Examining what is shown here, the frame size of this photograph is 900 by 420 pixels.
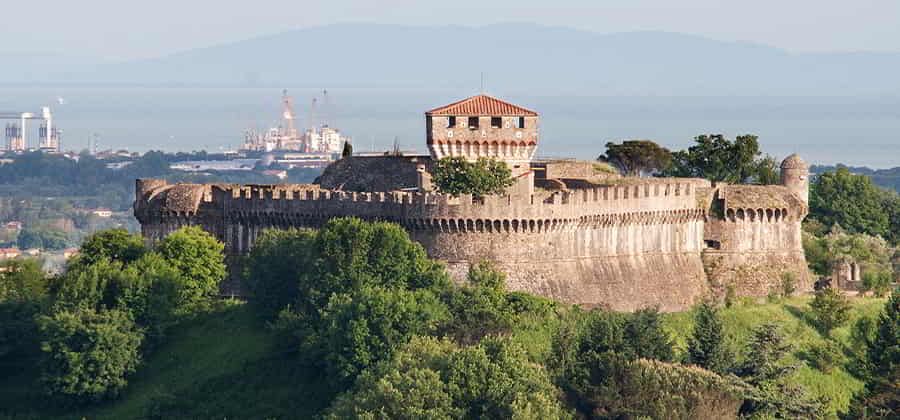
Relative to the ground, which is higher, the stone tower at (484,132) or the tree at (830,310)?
the stone tower at (484,132)

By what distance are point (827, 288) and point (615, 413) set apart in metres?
21.1

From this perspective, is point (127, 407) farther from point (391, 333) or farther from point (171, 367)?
point (391, 333)

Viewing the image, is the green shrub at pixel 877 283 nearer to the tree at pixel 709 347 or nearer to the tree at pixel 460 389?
the tree at pixel 709 347

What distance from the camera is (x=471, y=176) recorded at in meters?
83.8

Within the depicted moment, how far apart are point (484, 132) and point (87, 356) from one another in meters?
17.3

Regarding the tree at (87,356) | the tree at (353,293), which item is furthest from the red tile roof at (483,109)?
the tree at (87,356)

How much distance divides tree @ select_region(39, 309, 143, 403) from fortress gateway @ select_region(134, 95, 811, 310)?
289 inches

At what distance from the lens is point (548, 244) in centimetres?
8156

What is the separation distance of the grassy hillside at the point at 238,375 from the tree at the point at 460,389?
5409 millimetres

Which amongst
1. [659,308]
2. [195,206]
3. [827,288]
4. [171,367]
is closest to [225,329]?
[171,367]

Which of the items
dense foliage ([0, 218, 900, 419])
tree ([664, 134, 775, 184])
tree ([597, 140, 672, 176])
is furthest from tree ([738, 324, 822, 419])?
tree ([597, 140, 672, 176])

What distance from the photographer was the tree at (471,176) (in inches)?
3278

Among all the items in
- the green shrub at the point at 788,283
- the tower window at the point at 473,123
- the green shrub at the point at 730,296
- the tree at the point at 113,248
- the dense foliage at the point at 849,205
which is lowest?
the green shrub at the point at 730,296

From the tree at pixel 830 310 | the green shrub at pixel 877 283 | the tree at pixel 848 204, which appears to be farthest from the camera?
the tree at pixel 848 204
